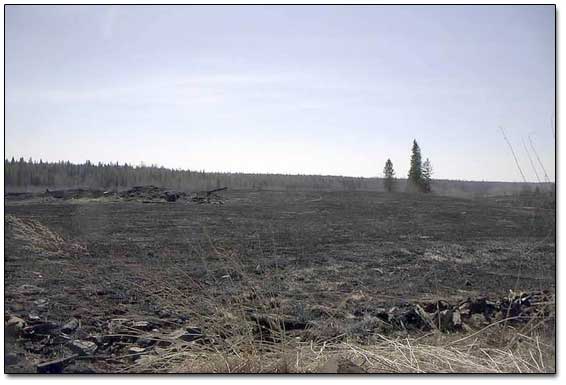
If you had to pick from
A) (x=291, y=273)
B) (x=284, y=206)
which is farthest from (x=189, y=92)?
(x=291, y=273)

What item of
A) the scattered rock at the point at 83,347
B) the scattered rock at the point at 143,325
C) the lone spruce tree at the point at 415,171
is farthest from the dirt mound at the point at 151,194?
the lone spruce tree at the point at 415,171

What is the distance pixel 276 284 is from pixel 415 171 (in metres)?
1.04

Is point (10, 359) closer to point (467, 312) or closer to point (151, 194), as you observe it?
point (151, 194)

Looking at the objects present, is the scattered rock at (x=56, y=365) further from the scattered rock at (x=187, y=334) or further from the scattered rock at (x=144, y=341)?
the scattered rock at (x=187, y=334)

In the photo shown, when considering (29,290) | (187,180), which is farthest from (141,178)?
(29,290)

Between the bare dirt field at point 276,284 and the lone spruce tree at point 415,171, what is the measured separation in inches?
3.0

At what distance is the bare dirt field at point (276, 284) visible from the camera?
2834mm

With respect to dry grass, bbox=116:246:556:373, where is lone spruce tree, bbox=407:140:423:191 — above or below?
above

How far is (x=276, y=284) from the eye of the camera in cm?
299

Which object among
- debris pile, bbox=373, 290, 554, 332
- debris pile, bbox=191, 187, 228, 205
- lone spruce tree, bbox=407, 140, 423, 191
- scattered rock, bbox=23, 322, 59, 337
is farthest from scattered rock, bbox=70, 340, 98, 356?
lone spruce tree, bbox=407, 140, 423, 191

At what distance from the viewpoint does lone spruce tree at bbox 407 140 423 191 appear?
313 centimetres

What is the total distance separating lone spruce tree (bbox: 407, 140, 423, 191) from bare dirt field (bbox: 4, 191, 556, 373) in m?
0.08

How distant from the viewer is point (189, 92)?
3.13m

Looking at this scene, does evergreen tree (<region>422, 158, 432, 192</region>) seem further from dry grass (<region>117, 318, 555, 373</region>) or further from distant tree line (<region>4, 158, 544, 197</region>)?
dry grass (<region>117, 318, 555, 373</region>)
